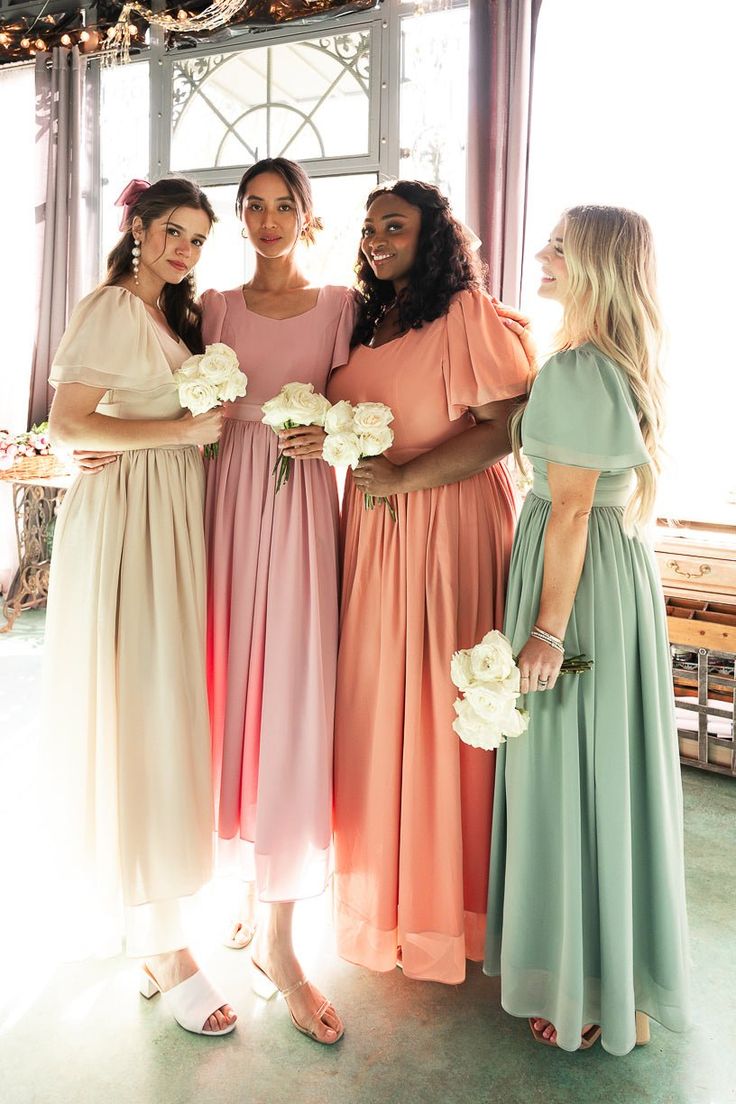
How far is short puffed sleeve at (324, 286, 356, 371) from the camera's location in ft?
6.59

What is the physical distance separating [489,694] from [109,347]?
1093 millimetres

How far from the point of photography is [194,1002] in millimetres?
1882

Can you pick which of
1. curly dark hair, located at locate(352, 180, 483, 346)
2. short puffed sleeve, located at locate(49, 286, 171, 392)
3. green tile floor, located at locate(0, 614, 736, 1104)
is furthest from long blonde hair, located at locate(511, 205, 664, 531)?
green tile floor, located at locate(0, 614, 736, 1104)

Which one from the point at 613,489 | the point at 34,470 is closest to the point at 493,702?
the point at 613,489

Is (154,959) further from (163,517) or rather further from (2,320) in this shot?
(2,320)

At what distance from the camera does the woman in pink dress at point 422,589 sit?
1.88m

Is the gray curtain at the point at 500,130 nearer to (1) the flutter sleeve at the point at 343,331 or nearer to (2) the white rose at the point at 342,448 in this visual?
(1) the flutter sleeve at the point at 343,331

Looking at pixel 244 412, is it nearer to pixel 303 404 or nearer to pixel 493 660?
pixel 303 404

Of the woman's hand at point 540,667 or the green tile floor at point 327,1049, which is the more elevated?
the woman's hand at point 540,667

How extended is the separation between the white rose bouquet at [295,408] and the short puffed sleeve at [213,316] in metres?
0.34

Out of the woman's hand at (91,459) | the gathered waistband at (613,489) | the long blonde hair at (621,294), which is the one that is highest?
the long blonde hair at (621,294)

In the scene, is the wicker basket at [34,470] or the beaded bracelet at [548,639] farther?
the wicker basket at [34,470]

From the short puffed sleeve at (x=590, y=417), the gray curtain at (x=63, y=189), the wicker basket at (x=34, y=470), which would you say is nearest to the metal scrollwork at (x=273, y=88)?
the gray curtain at (x=63, y=189)

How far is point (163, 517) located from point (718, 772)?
2.47 m
